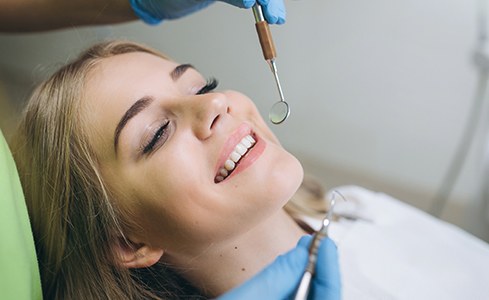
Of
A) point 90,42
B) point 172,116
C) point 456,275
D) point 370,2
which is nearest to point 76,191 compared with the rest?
point 172,116

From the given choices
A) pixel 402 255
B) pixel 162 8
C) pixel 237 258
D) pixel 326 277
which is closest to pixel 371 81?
pixel 402 255

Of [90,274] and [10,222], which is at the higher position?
[10,222]

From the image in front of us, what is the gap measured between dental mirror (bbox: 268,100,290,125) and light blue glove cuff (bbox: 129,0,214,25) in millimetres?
323

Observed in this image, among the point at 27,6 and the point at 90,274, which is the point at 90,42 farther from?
the point at 90,274

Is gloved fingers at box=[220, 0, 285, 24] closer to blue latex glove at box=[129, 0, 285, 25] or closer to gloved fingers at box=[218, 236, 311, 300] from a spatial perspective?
blue latex glove at box=[129, 0, 285, 25]

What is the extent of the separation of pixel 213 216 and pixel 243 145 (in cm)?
13

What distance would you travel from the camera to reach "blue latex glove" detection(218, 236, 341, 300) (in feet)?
2.40

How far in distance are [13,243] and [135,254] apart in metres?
0.20

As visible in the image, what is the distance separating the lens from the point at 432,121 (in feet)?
5.49

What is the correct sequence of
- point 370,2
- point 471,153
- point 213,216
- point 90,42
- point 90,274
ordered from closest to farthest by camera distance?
point 213,216 < point 90,274 < point 90,42 < point 370,2 < point 471,153

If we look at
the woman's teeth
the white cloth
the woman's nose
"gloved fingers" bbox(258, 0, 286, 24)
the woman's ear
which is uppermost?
"gloved fingers" bbox(258, 0, 286, 24)

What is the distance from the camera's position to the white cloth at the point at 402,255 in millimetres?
1071

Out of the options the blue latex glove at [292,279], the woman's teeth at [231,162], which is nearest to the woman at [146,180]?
the woman's teeth at [231,162]

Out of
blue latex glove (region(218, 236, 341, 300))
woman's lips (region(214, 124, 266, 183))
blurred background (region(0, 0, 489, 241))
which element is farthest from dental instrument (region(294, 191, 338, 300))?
blurred background (region(0, 0, 489, 241))
